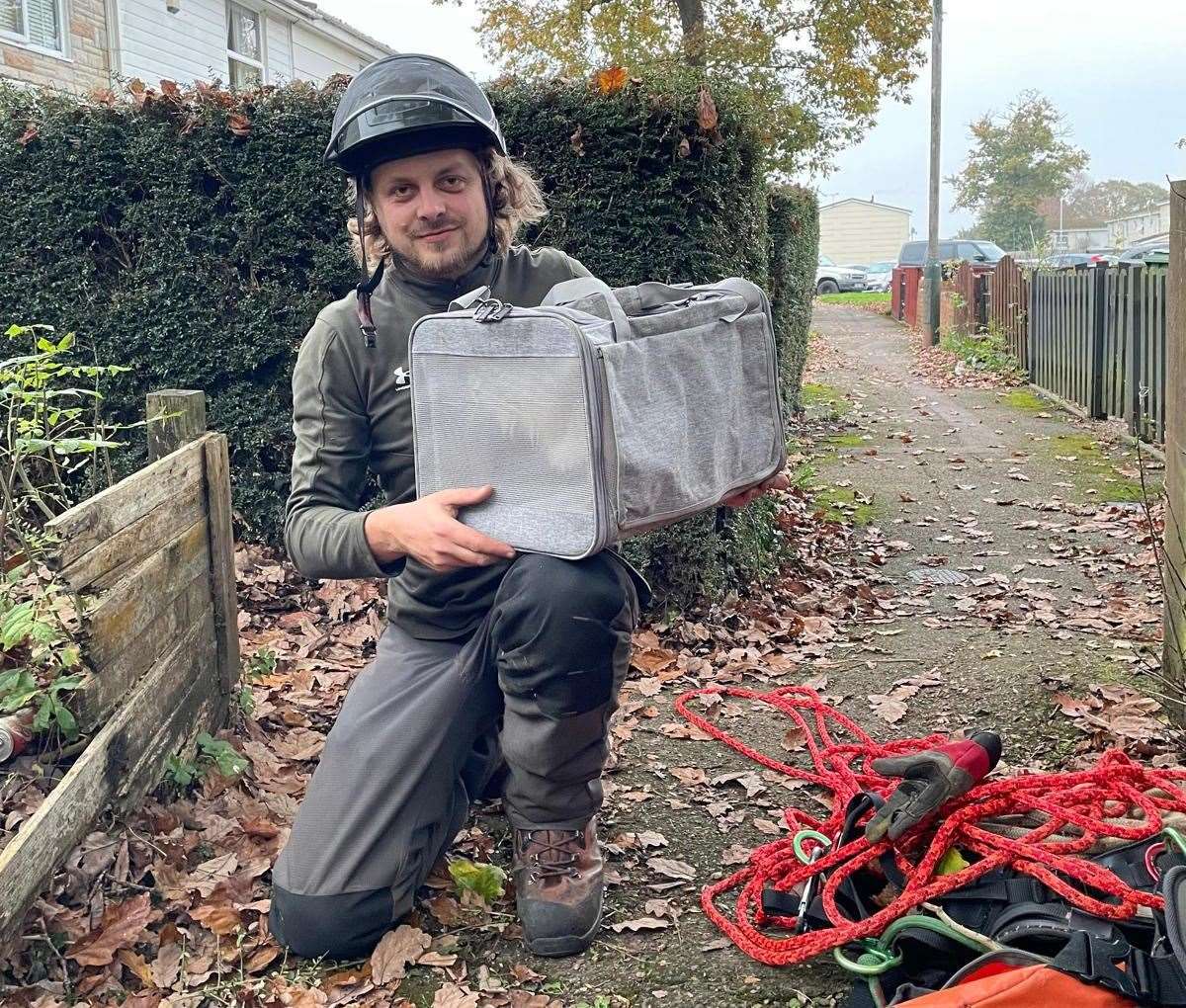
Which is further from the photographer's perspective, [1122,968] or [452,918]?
[452,918]

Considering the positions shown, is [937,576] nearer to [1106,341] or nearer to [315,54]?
[1106,341]

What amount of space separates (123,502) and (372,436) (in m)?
0.66

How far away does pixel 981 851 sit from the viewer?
235cm

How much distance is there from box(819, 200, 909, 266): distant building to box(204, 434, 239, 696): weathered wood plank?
294 feet

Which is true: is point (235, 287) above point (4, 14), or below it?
below

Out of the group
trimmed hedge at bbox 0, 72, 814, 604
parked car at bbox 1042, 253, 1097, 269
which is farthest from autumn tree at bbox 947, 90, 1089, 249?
trimmed hedge at bbox 0, 72, 814, 604

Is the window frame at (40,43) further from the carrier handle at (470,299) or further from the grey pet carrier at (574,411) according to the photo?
the grey pet carrier at (574,411)

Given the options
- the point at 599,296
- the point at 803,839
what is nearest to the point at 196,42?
the point at 599,296

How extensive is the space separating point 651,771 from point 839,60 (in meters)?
21.4

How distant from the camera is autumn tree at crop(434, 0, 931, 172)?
21062 millimetres

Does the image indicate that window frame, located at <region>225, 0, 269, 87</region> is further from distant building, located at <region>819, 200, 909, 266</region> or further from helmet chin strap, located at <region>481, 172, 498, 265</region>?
distant building, located at <region>819, 200, 909, 266</region>

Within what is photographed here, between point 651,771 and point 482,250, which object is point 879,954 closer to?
point 651,771

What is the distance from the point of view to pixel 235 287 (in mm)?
5527

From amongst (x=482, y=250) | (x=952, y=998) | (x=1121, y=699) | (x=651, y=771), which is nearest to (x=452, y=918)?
(x=651, y=771)
